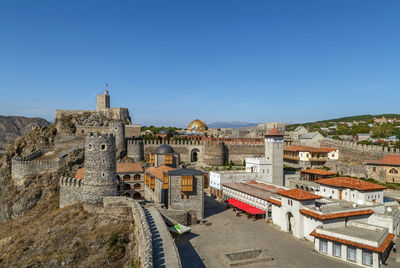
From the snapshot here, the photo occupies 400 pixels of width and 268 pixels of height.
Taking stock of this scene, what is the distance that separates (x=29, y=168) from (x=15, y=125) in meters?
139

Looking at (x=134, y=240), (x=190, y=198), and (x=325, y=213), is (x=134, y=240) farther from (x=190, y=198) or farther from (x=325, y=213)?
(x=325, y=213)

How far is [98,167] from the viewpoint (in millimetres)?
23125

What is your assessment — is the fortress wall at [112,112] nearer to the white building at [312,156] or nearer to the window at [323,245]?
the white building at [312,156]

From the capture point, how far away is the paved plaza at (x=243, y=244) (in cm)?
1600

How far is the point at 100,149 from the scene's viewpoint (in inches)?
910

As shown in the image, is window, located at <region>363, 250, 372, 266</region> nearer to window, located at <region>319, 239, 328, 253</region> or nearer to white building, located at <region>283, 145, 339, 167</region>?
window, located at <region>319, 239, 328, 253</region>

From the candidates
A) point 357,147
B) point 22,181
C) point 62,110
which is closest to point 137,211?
point 22,181

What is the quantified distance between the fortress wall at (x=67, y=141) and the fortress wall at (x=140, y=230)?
988 inches

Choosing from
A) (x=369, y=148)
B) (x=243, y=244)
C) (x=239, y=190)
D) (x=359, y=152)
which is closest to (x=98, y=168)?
(x=243, y=244)

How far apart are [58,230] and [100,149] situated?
675 centimetres

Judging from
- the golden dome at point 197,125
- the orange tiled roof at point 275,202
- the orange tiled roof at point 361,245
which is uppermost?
the golden dome at point 197,125

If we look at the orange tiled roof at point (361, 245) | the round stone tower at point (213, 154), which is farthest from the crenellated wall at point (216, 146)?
the orange tiled roof at point (361, 245)

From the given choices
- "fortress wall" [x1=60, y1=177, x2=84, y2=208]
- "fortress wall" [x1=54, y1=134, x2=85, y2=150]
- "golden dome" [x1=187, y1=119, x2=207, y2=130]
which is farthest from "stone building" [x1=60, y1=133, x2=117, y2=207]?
"golden dome" [x1=187, y1=119, x2=207, y2=130]

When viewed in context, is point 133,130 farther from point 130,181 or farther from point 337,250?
point 337,250
